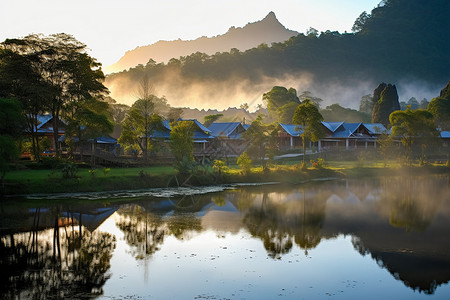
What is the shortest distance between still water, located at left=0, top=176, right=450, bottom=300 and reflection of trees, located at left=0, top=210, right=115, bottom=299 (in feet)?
0.13

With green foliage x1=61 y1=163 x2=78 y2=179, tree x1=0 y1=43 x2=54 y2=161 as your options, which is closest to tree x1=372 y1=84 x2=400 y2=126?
tree x1=0 y1=43 x2=54 y2=161

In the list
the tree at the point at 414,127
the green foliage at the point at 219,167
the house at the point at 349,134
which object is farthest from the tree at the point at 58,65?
the house at the point at 349,134

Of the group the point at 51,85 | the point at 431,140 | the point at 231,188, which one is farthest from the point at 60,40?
the point at 431,140

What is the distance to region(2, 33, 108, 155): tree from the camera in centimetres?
4350

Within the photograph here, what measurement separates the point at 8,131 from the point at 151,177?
12199 millimetres

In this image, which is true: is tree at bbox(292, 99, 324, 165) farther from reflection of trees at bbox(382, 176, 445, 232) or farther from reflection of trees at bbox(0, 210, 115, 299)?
reflection of trees at bbox(0, 210, 115, 299)

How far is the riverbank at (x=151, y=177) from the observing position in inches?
1276

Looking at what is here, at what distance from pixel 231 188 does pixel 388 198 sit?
1350 centimetres

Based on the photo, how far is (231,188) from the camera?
127 ft

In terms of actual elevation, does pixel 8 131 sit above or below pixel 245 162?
above

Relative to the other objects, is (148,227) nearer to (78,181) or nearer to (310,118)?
(78,181)

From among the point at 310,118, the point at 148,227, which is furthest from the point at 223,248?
the point at 310,118

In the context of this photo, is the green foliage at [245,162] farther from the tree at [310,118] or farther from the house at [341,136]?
the house at [341,136]

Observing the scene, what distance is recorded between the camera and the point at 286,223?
945 inches
